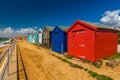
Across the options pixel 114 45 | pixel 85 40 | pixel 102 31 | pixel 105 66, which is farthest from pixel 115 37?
pixel 105 66

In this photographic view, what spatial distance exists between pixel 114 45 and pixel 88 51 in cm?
397

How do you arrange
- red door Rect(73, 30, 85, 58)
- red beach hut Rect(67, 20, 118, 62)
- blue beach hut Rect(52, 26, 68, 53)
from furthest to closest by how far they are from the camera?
blue beach hut Rect(52, 26, 68, 53), red door Rect(73, 30, 85, 58), red beach hut Rect(67, 20, 118, 62)

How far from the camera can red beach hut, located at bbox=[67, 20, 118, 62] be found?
10570 millimetres

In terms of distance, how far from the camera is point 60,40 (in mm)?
17906

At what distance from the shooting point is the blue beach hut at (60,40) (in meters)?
17.3

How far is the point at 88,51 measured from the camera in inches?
444

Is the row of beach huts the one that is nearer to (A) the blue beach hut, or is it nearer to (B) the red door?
(B) the red door

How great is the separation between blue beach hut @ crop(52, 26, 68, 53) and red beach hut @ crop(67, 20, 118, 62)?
328 centimetres

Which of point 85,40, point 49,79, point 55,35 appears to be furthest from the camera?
point 55,35

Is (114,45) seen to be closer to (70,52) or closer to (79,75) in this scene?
(70,52)

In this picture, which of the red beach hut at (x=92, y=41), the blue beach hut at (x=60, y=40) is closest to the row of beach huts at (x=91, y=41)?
the red beach hut at (x=92, y=41)

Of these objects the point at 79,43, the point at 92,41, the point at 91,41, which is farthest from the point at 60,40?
the point at 92,41

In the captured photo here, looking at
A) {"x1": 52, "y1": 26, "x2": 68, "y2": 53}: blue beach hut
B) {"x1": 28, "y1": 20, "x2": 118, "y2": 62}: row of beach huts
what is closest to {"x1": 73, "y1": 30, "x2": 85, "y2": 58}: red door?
{"x1": 28, "y1": 20, "x2": 118, "y2": 62}: row of beach huts

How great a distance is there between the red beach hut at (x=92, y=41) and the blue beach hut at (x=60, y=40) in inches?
129
